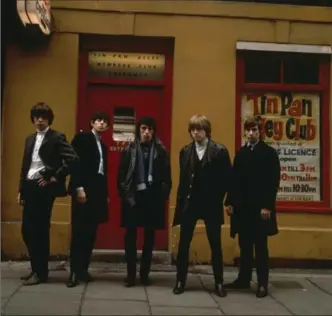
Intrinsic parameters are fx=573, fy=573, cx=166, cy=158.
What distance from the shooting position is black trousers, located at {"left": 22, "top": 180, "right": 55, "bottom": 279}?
635 cm

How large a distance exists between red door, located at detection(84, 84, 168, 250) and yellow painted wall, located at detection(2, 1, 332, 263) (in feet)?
1.26

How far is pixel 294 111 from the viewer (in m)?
8.77

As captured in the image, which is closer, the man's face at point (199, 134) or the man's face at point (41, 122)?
the man's face at point (199, 134)

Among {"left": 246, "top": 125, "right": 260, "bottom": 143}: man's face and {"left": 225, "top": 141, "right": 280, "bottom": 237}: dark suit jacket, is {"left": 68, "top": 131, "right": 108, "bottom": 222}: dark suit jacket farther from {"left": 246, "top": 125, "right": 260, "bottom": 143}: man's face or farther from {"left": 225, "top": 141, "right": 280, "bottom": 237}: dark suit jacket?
{"left": 246, "top": 125, "right": 260, "bottom": 143}: man's face

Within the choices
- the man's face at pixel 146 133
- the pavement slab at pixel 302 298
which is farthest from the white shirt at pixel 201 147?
the pavement slab at pixel 302 298

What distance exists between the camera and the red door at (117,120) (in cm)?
855

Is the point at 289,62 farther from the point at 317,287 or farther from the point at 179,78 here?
the point at 317,287

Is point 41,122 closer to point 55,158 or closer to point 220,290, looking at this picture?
point 55,158

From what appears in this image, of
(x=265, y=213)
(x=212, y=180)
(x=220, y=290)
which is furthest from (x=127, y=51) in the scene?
(x=220, y=290)

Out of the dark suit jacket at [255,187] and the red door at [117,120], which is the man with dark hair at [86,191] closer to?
the dark suit jacket at [255,187]

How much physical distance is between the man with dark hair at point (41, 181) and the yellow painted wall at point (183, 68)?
5.68 feet

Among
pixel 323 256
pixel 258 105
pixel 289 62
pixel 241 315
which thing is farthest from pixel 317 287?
pixel 289 62

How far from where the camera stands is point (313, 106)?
28.8 feet

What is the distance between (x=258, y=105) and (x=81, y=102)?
2672mm
